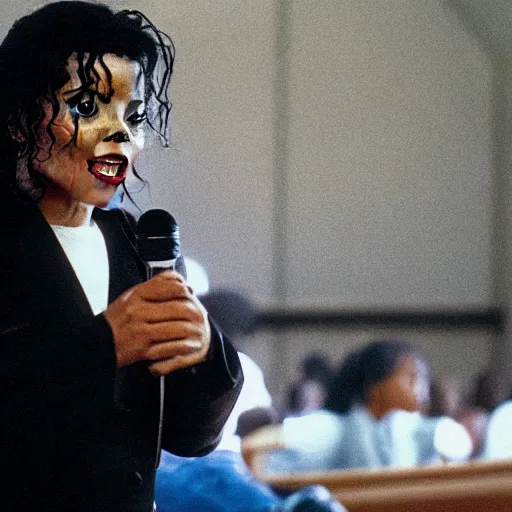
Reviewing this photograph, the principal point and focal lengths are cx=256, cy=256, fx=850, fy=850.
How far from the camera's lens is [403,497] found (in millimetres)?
1261

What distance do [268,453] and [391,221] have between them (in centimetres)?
46

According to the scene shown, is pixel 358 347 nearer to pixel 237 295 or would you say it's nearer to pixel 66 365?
pixel 237 295

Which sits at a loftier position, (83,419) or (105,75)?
(105,75)

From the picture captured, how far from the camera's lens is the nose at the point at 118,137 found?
785mm

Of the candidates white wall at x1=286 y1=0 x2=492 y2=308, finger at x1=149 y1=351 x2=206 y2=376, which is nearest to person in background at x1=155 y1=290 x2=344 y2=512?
finger at x1=149 y1=351 x2=206 y2=376

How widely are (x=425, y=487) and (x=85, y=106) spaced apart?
32.4 inches

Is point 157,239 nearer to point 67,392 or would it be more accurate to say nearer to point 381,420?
point 67,392

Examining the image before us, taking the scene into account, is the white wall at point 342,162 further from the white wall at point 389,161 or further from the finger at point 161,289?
the finger at point 161,289

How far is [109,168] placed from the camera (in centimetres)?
79

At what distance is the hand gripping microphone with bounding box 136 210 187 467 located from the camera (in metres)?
0.75

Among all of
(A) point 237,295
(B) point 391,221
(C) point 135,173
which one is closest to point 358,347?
(B) point 391,221

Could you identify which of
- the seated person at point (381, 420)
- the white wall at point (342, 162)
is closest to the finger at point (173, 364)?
the white wall at point (342, 162)

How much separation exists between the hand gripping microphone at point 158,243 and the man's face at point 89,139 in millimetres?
56

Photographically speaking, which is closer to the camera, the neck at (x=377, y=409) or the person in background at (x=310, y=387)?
the person in background at (x=310, y=387)
